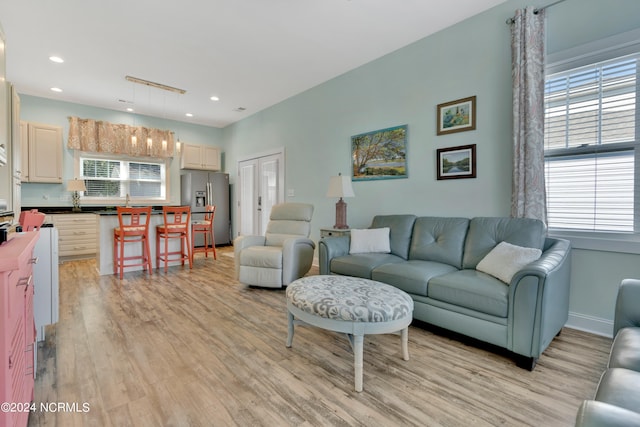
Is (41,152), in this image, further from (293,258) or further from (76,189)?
(293,258)

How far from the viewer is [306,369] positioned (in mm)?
1901

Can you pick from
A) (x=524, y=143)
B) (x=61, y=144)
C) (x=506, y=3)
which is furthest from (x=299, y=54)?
(x=61, y=144)

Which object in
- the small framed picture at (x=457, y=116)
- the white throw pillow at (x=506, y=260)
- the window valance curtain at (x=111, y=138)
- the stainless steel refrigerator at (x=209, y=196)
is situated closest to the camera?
the white throw pillow at (x=506, y=260)

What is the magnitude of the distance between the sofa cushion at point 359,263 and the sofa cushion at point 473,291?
23.6 inches

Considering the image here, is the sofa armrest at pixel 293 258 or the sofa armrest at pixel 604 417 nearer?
the sofa armrest at pixel 604 417

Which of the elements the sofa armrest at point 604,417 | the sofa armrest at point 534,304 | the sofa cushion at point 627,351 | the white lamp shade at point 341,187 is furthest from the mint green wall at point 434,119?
the sofa armrest at point 604,417

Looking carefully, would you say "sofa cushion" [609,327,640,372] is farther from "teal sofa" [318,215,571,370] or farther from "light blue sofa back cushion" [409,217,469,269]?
"light blue sofa back cushion" [409,217,469,269]

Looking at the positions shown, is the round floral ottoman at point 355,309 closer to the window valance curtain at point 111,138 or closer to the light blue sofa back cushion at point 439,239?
the light blue sofa back cushion at point 439,239

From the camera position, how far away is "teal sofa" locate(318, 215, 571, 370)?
74.1 inches

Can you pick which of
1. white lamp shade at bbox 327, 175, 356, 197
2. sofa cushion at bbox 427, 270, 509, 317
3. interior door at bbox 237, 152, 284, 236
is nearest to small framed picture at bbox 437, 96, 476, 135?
white lamp shade at bbox 327, 175, 356, 197

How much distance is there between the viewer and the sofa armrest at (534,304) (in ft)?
6.02

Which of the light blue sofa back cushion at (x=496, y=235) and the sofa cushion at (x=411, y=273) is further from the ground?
the light blue sofa back cushion at (x=496, y=235)

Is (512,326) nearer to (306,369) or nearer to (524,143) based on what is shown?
(306,369)

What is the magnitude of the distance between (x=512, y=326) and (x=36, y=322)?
10.9ft
